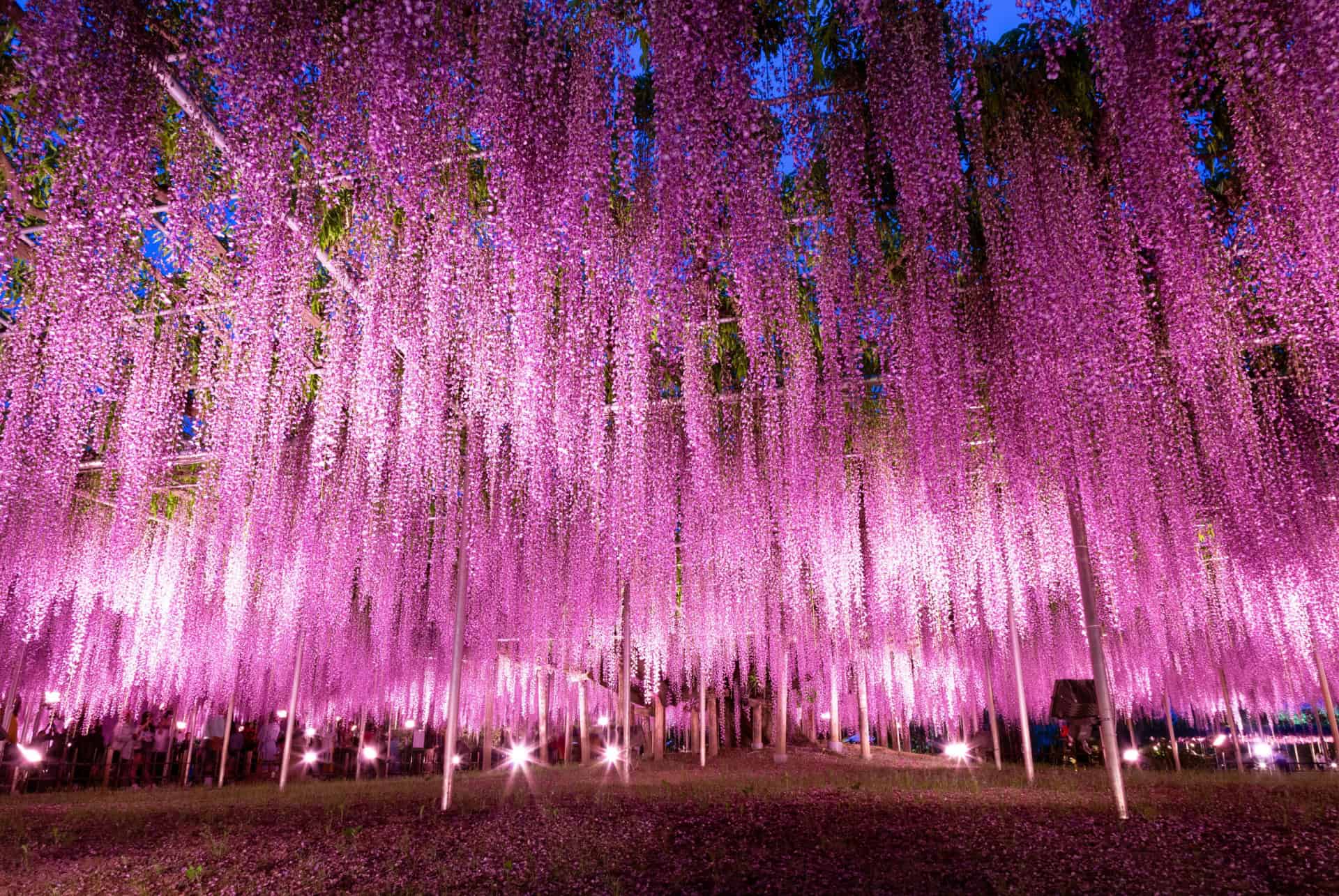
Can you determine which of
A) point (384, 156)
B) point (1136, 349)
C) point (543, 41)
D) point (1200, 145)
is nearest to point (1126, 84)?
point (1200, 145)

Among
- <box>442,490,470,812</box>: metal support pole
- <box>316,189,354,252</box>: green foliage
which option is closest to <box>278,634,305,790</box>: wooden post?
<box>442,490,470,812</box>: metal support pole

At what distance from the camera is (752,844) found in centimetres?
515

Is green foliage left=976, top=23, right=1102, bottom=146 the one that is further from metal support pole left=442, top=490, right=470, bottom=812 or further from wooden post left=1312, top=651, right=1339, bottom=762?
wooden post left=1312, top=651, right=1339, bottom=762

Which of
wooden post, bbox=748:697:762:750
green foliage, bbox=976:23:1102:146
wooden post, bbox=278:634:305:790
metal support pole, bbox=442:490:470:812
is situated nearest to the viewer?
green foliage, bbox=976:23:1102:146

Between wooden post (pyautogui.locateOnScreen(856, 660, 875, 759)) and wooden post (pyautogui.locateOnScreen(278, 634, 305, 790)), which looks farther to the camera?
wooden post (pyautogui.locateOnScreen(856, 660, 875, 759))

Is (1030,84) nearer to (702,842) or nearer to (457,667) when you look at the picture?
(702,842)

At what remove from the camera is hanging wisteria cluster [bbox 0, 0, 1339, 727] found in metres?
4.01

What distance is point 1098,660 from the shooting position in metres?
5.57

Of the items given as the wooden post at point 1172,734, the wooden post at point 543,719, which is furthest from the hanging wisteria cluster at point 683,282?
the wooden post at point 1172,734

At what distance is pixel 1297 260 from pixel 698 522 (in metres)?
6.97

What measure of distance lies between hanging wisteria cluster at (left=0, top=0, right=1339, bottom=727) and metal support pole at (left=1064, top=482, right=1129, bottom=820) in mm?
336

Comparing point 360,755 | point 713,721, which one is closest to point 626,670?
point 360,755

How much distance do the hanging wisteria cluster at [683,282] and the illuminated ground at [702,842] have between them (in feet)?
5.73

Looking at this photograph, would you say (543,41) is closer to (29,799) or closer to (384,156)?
(384,156)
